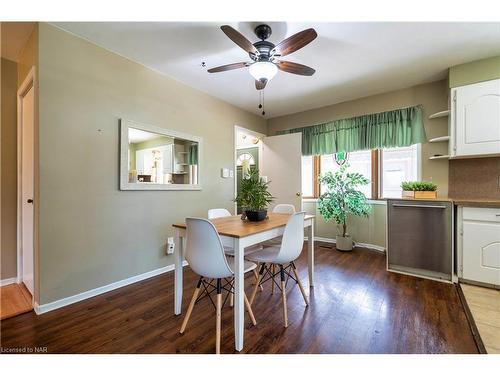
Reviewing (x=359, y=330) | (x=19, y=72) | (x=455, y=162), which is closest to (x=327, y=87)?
(x=455, y=162)

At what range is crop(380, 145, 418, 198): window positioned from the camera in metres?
3.48

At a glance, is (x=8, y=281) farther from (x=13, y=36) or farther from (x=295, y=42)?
(x=295, y=42)

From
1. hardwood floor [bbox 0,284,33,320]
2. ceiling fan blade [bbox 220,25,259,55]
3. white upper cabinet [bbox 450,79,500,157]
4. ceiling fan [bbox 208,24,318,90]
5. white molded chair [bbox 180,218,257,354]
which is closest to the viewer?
white molded chair [bbox 180,218,257,354]

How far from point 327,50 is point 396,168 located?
91.0 inches

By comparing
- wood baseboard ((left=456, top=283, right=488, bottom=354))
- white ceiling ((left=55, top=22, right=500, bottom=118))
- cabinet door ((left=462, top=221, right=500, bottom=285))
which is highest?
white ceiling ((left=55, top=22, right=500, bottom=118))

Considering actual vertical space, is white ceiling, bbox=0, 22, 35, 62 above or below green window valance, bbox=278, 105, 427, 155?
Result: above

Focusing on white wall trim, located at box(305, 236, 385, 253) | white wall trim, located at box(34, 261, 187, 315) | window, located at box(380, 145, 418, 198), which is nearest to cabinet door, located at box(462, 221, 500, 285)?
window, located at box(380, 145, 418, 198)

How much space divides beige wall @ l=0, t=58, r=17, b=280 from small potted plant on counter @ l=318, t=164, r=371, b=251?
13.4ft

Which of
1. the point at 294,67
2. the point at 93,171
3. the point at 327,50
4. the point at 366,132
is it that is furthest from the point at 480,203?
the point at 93,171

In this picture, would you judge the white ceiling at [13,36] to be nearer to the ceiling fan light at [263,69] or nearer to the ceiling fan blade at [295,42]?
the ceiling fan light at [263,69]

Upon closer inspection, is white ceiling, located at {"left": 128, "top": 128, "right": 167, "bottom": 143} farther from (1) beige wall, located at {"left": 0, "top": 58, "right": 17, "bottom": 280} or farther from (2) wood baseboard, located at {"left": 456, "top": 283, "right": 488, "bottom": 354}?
(2) wood baseboard, located at {"left": 456, "top": 283, "right": 488, "bottom": 354}

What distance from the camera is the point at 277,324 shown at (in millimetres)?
1760

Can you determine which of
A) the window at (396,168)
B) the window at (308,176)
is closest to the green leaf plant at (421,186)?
the window at (396,168)

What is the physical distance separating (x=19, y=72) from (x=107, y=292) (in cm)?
253
